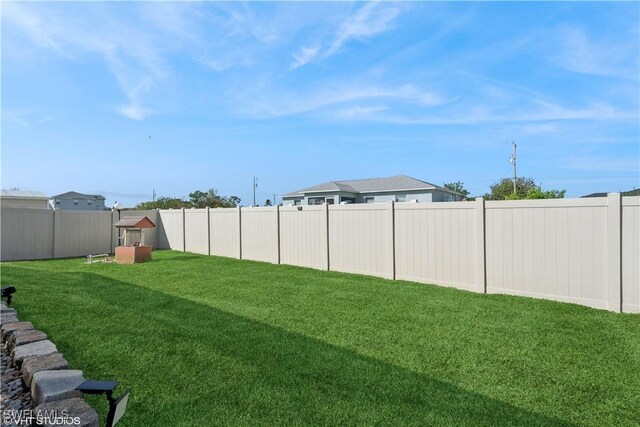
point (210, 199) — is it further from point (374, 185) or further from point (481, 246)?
point (481, 246)

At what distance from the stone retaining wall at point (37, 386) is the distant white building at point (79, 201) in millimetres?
33523

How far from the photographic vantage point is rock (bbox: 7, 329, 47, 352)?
Result: 3.33 meters

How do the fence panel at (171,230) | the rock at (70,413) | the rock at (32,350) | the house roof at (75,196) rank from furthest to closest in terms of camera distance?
1. the house roof at (75,196)
2. the fence panel at (171,230)
3. the rock at (32,350)
4. the rock at (70,413)

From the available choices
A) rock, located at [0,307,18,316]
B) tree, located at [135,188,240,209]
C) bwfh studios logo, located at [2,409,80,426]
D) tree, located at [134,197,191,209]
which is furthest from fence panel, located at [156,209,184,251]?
tree, located at [134,197,191,209]

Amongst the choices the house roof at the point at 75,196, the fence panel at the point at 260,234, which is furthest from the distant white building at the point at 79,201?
the fence panel at the point at 260,234

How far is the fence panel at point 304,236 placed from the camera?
9.10m

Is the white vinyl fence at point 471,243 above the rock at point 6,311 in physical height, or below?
above

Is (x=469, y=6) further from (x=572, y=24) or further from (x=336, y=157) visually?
(x=336, y=157)

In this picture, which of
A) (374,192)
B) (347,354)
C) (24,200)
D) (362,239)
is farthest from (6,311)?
(24,200)

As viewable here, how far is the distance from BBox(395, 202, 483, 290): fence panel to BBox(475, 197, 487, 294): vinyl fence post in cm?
6

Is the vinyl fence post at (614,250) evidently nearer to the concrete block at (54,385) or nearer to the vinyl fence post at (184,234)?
the concrete block at (54,385)

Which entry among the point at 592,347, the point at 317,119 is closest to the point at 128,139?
the point at 317,119

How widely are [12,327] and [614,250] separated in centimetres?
732

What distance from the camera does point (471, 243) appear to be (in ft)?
21.4
